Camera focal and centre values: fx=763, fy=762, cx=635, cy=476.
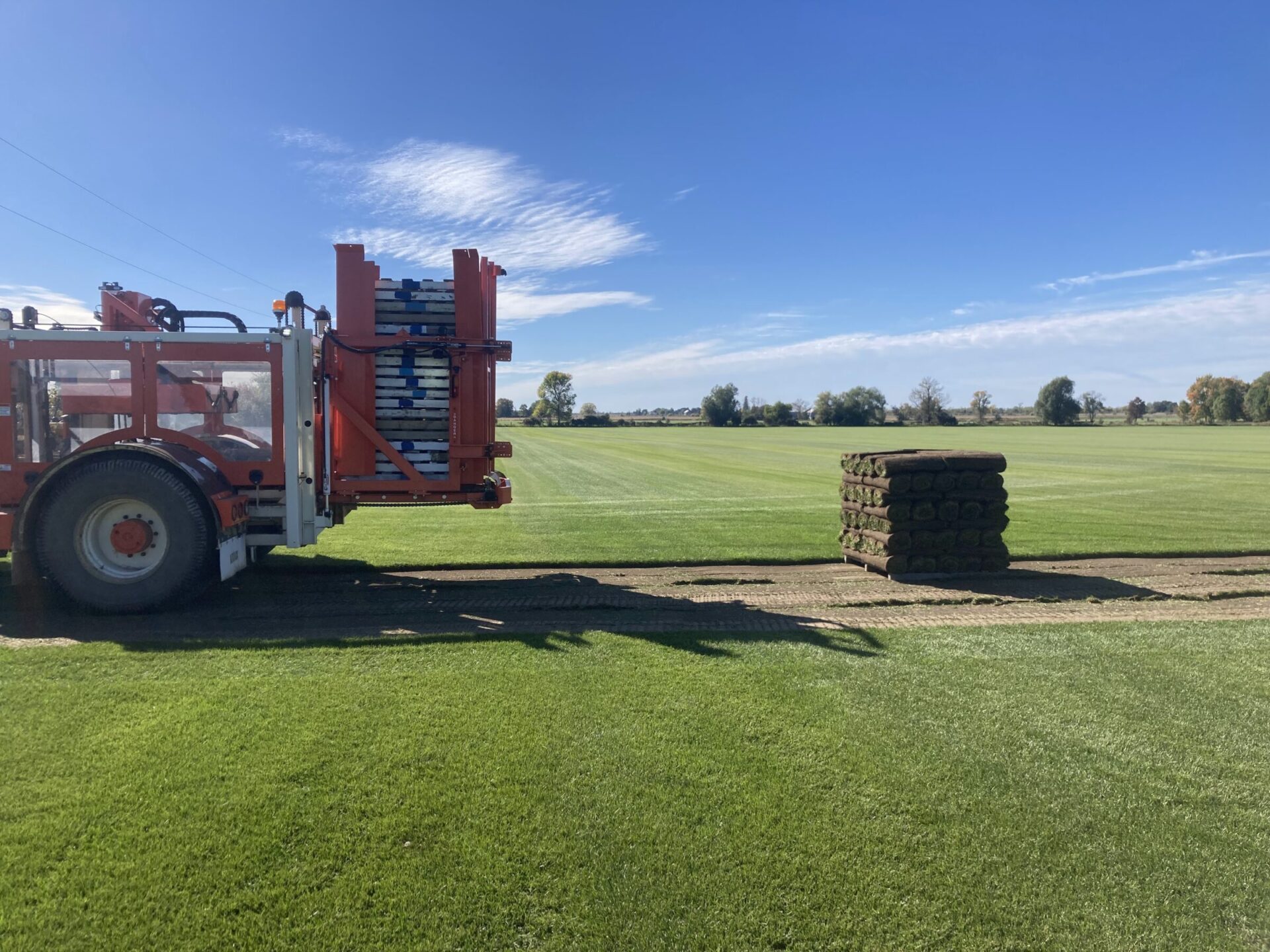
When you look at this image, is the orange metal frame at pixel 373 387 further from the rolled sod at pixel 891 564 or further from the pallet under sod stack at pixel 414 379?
the rolled sod at pixel 891 564

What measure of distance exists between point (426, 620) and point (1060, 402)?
146 m

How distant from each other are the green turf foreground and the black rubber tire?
4.08 ft

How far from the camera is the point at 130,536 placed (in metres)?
7.77

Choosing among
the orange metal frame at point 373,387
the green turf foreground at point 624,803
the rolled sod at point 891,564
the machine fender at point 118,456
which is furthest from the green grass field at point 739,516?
the green turf foreground at point 624,803

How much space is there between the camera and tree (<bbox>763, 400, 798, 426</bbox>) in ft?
449

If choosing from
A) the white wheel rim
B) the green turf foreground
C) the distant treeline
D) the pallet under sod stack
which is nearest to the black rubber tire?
the white wheel rim

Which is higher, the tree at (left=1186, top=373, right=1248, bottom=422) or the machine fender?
the tree at (left=1186, top=373, right=1248, bottom=422)

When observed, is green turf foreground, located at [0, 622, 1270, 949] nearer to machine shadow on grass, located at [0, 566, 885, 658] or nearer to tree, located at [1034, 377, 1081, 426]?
machine shadow on grass, located at [0, 566, 885, 658]

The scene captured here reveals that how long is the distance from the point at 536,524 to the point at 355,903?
12123 millimetres

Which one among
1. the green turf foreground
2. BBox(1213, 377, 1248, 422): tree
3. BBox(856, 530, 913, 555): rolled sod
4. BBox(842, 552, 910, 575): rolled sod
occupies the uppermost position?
BBox(1213, 377, 1248, 422): tree

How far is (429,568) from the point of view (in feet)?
35.6

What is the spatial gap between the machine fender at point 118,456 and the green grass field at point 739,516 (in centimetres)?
329

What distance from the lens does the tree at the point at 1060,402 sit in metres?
131

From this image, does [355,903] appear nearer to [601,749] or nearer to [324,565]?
[601,749]
